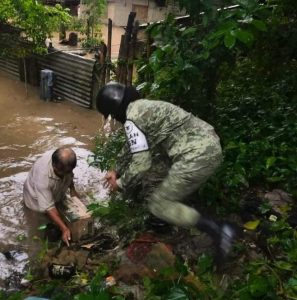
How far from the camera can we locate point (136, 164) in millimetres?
3479

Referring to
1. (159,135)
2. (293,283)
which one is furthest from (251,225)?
(159,135)

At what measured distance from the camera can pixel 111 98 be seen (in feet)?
12.0

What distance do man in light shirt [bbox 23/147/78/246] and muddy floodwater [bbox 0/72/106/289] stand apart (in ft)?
1.85

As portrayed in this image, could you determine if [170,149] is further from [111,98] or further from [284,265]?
[284,265]

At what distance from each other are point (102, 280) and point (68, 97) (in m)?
7.33

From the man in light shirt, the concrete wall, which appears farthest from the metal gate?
the concrete wall

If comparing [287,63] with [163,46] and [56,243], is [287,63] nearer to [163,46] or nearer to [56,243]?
[163,46]

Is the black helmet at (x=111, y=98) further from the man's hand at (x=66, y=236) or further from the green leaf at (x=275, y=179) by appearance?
the green leaf at (x=275, y=179)

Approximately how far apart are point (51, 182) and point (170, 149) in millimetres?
1734

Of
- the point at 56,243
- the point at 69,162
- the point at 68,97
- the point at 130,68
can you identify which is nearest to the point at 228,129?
the point at 69,162

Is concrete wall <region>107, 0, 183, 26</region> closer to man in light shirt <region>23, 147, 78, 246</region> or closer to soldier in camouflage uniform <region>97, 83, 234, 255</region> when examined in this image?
man in light shirt <region>23, 147, 78, 246</region>

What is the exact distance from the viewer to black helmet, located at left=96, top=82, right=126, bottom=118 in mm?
3648

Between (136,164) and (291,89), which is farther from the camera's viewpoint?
(291,89)

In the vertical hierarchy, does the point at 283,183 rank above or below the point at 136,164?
below
